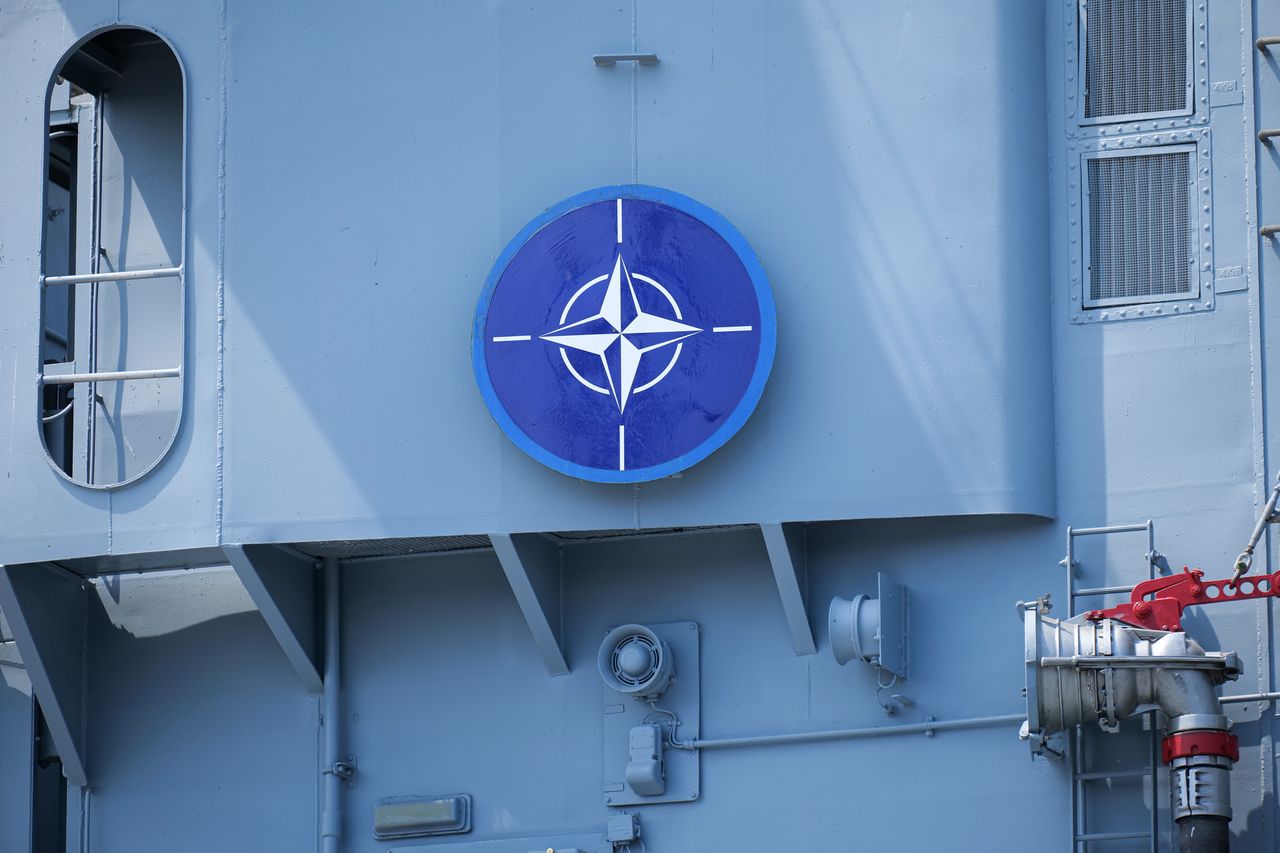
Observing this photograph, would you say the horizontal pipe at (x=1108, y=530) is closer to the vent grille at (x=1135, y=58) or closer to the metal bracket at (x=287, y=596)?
the vent grille at (x=1135, y=58)

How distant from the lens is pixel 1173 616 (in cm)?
1205

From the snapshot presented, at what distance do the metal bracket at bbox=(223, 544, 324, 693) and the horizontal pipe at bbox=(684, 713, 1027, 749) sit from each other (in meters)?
2.76

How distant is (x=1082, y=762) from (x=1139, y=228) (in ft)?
11.3

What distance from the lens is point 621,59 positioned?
1372 centimetres

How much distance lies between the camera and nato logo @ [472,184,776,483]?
42.9ft

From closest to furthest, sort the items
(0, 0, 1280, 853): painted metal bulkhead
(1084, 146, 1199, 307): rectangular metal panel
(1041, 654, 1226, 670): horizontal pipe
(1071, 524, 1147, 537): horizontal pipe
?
(1041, 654, 1226, 670): horizontal pipe, (1071, 524, 1147, 537): horizontal pipe, (0, 0, 1280, 853): painted metal bulkhead, (1084, 146, 1199, 307): rectangular metal panel

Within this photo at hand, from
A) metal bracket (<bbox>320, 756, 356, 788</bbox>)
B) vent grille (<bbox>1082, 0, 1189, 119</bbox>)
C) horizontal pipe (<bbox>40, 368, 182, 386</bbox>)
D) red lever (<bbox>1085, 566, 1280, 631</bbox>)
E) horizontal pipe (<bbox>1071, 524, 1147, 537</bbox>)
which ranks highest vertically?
vent grille (<bbox>1082, 0, 1189, 119</bbox>)

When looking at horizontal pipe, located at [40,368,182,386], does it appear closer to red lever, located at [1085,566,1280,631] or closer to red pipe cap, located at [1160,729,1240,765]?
red lever, located at [1085,566,1280,631]

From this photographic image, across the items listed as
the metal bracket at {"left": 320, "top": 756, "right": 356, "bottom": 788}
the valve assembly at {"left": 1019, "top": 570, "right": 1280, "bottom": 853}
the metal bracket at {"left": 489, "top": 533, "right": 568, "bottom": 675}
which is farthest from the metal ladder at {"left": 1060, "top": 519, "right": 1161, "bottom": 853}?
the metal bracket at {"left": 320, "top": 756, "right": 356, "bottom": 788}

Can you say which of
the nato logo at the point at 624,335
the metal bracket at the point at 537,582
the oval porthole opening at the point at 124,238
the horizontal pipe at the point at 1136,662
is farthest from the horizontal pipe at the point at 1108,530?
the oval porthole opening at the point at 124,238

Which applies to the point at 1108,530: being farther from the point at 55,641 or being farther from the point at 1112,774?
the point at 55,641

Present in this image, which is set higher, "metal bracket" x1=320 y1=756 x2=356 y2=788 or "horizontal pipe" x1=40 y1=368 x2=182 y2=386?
"horizontal pipe" x1=40 y1=368 x2=182 y2=386

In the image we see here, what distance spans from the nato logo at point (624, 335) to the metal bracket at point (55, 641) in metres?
3.67

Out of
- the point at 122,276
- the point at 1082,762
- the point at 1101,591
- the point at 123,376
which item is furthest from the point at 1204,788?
the point at 122,276
